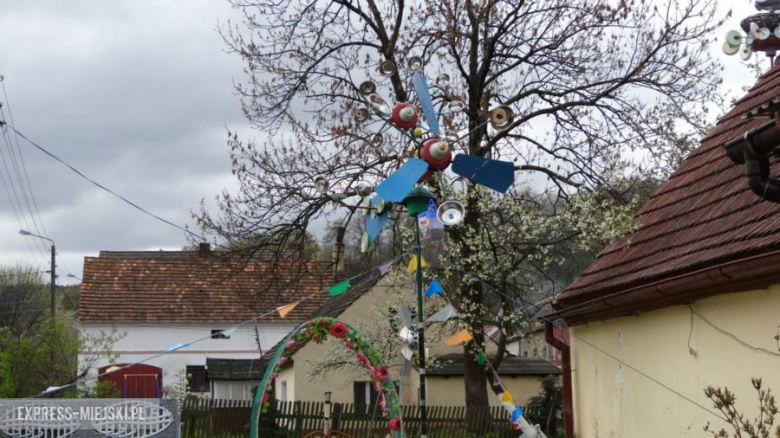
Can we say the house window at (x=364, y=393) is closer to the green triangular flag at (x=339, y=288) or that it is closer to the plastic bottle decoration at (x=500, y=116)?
the green triangular flag at (x=339, y=288)

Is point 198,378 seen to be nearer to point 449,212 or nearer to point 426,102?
point 426,102

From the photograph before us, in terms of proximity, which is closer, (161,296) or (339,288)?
(339,288)

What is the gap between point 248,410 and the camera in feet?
69.4

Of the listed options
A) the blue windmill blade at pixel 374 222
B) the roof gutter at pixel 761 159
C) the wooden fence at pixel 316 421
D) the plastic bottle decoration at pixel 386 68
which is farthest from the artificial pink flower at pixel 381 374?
the wooden fence at pixel 316 421

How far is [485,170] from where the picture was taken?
32.8ft

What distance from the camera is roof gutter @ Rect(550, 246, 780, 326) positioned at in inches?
291

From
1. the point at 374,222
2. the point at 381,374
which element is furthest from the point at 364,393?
the point at 374,222

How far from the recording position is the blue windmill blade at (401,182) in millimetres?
9570

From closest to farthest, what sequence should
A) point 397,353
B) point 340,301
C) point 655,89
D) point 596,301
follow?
1. point 596,301
2. point 655,89
3. point 397,353
4. point 340,301

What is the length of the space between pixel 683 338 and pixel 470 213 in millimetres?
10167

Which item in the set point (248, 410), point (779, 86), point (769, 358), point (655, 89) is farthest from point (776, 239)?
point (248, 410)

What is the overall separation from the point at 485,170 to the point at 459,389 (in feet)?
64.8

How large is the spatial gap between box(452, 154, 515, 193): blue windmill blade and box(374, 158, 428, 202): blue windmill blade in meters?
0.52

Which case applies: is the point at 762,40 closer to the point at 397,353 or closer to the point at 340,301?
the point at 397,353
